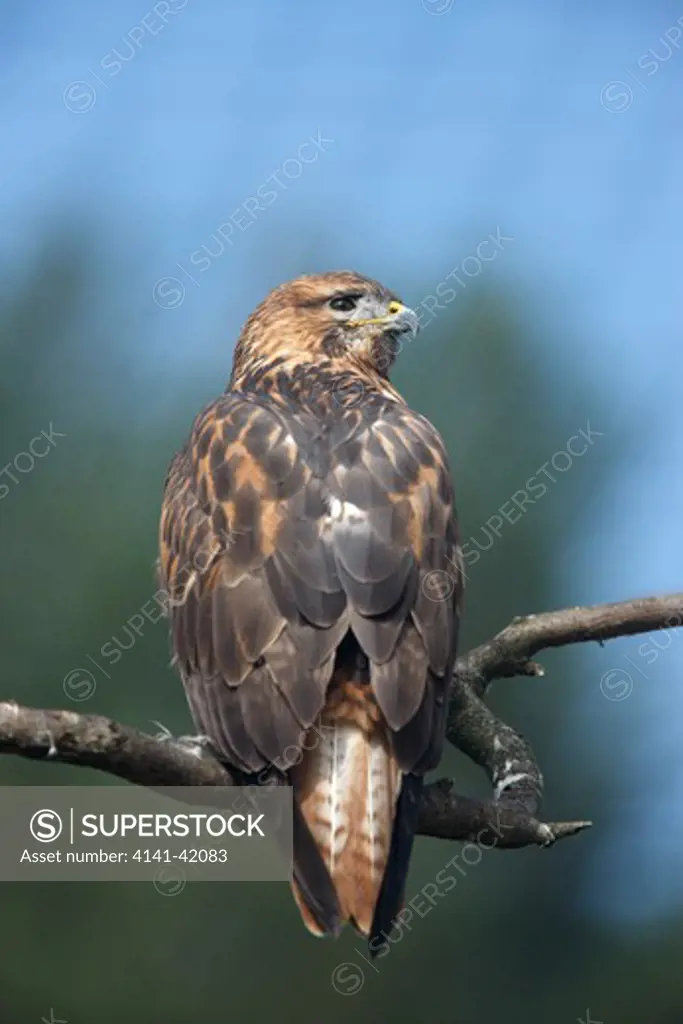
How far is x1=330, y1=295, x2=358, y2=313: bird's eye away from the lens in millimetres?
6641

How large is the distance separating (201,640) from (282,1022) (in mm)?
6202

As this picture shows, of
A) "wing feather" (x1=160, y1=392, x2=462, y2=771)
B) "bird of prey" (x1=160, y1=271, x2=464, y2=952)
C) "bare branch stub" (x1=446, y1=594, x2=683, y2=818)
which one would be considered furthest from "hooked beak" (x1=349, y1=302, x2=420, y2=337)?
"bare branch stub" (x1=446, y1=594, x2=683, y2=818)

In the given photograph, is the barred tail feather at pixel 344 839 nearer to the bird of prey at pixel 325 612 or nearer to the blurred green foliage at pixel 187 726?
the bird of prey at pixel 325 612

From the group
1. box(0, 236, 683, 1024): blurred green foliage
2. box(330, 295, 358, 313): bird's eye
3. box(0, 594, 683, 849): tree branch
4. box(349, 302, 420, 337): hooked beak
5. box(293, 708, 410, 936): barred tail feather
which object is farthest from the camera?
box(0, 236, 683, 1024): blurred green foliage

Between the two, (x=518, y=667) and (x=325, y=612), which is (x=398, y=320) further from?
(x=325, y=612)

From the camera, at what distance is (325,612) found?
485 centimetres

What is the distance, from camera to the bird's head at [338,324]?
6555 millimetres

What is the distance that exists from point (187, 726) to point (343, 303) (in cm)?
420

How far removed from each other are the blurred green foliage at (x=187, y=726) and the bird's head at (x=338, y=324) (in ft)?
13.5

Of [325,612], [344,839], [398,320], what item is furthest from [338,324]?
[344,839]

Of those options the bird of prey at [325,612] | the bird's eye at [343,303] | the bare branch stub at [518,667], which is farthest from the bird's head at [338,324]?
the bare branch stub at [518,667]

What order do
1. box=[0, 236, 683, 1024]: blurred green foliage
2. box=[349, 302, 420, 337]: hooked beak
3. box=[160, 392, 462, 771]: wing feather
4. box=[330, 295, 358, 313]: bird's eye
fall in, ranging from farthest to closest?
box=[0, 236, 683, 1024]: blurred green foliage
box=[330, 295, 358, 313]: bird's eye
box=[349, 302, 420, 337]: hooked beak
box=[160, 392, 462, 771]: wing feather

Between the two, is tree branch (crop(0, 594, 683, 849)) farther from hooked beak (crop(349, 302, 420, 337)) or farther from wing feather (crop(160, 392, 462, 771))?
hooked beak (crop(349, 302, 420, 337))

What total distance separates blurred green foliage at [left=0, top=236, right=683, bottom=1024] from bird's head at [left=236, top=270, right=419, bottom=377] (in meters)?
4.12
